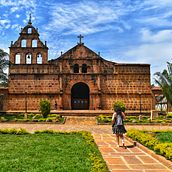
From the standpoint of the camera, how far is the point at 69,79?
32375 mm

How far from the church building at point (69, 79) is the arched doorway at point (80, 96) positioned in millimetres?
1109

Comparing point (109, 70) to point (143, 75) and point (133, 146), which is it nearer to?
point (143, 75)

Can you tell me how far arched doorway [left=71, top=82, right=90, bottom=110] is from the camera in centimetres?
3356

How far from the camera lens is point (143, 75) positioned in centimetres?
3262

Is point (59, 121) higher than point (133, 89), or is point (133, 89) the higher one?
point (133, 89)

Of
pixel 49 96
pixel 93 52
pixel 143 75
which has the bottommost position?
pixel 49 96

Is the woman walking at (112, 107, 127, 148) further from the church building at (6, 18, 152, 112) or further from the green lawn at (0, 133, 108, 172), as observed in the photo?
the church building at (6, 18, 152, 112)

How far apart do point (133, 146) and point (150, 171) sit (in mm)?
3572

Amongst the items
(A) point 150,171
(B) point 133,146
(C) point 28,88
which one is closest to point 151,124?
(B) point 133,146

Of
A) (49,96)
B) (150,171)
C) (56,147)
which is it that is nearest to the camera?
(150,171)

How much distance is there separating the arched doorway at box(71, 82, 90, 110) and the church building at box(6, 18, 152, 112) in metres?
1.11

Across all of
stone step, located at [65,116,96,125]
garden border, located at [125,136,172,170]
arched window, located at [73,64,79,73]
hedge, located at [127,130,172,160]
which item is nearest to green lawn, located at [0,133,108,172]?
garden border, located at [125,136,172,170]

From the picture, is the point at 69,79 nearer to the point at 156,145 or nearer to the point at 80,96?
the point at 80,96

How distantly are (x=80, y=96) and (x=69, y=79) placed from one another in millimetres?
3601
